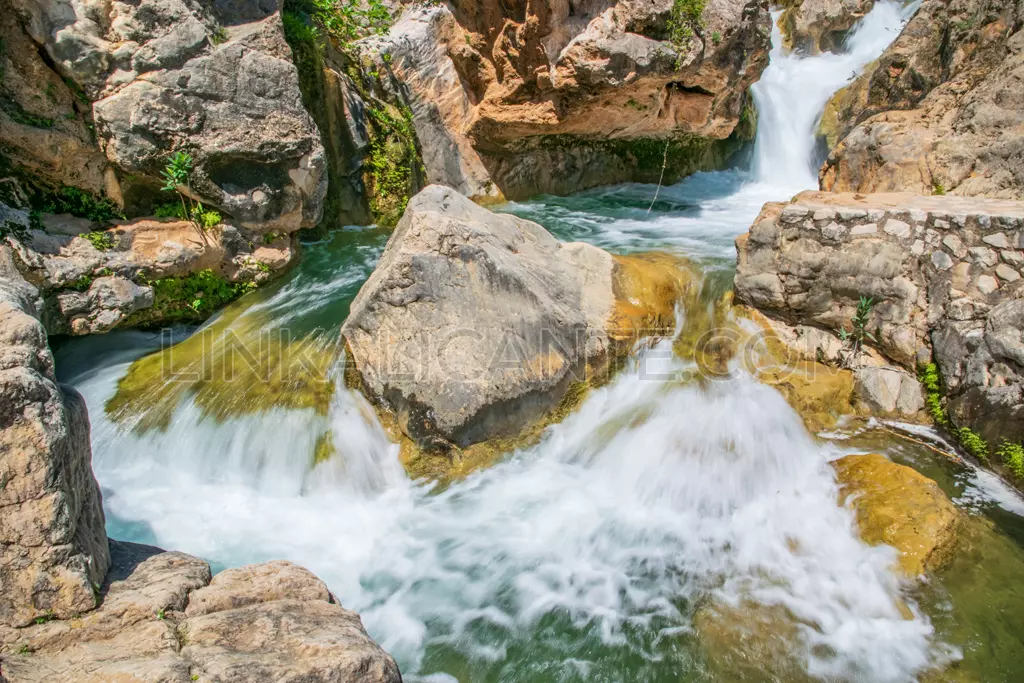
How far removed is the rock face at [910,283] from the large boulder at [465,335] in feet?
5.40

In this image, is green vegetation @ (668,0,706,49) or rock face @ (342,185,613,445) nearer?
rock face @ (342,185,613,445)

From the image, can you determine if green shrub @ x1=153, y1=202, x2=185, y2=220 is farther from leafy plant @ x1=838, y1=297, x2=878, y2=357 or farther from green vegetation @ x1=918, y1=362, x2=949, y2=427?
green vegetation @ x1=918, y1=362, x2=949, y2=427

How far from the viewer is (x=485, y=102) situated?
979 centimetres

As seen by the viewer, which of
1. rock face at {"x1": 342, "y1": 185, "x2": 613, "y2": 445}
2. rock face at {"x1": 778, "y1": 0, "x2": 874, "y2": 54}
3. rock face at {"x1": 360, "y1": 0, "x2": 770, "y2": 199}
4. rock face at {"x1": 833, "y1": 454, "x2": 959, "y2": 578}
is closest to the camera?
rock face at {"x1": 833, "y1": 454, "x2": 959, "y2": 578}

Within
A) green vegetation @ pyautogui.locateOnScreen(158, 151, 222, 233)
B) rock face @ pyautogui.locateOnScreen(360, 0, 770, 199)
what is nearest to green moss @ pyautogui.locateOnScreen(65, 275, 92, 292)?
green vegetation @ pyautogui.locateOnScreen(158, 151, 222, 233)

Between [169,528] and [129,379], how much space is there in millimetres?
2014

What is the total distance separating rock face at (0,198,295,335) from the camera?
5707mm

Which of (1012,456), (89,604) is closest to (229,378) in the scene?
(89,604)

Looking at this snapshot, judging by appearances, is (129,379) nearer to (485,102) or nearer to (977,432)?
(485,102)

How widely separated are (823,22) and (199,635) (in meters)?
15.8

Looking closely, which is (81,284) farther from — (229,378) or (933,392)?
(933,392)

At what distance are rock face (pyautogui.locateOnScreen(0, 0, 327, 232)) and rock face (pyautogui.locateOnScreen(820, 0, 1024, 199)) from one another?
21.7 ft

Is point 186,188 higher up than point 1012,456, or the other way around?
point 186,188

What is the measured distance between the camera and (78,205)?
6.16 meters
